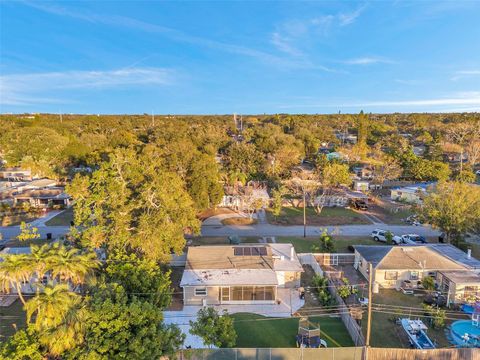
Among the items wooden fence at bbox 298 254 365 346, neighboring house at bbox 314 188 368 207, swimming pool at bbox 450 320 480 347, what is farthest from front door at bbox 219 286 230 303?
neighboring house at bbox 314 188 368 207

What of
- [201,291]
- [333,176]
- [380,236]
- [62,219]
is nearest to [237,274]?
[201,291]

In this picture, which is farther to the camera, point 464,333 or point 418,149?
point 418,149

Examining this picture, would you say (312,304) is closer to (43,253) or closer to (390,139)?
(43,253)

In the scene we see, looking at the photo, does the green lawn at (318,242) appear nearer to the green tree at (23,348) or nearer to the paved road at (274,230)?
the paved road at (274,230)

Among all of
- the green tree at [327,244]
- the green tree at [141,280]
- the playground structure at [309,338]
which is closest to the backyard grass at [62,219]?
the green tree at [141,280]

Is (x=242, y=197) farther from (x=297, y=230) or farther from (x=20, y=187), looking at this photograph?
(x=20, y=187)

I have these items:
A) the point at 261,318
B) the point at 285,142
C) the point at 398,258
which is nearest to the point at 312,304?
the point at 261,318
